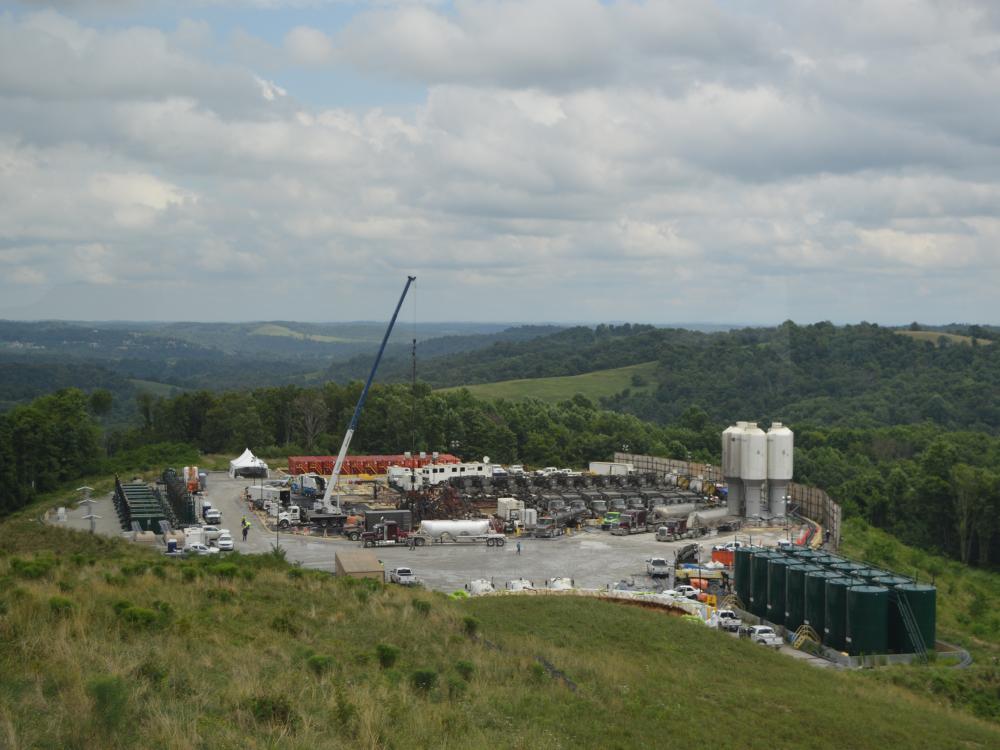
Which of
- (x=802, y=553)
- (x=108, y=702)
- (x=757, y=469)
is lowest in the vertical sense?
(x=802, y=553)

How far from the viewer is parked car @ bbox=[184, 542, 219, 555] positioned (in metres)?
37.7

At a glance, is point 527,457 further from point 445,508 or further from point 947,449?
point 947,449

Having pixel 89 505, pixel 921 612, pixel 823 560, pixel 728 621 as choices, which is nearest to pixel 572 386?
pixel 89 505

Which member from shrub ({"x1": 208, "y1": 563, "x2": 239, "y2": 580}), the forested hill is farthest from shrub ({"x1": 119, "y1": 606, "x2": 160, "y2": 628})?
the forested hill

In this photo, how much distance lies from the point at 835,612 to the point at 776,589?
2.99 m

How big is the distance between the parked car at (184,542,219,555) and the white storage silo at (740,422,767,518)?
2796cm

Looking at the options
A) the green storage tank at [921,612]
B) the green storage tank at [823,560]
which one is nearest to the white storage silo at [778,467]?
the green storage tank at [823,560]

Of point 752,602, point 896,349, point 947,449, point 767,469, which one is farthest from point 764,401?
point 752,602

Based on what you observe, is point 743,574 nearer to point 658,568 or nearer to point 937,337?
point 658,568

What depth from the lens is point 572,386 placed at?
A: 14475 cm

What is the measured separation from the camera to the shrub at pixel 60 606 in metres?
16.2

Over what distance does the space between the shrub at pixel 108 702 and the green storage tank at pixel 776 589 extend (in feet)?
80.8

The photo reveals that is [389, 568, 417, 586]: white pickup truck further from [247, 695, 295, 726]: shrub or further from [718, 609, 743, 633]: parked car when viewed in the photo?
[247, 695, 295, 726]: shrub

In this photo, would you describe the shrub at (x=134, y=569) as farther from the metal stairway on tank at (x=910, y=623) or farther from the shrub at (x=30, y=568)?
the metal stairway on tank at (x=910, y=623)
